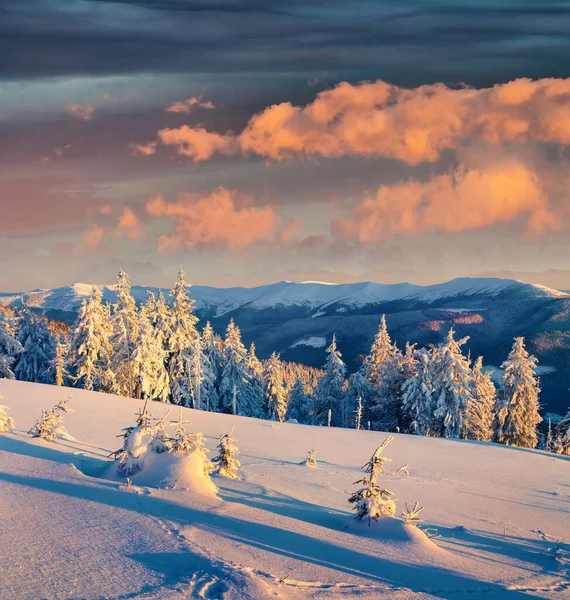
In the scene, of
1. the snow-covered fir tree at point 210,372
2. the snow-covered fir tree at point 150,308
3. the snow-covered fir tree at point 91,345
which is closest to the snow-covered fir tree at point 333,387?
the snow-covered fir tree at point 210,372

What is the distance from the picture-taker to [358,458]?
54.3ft

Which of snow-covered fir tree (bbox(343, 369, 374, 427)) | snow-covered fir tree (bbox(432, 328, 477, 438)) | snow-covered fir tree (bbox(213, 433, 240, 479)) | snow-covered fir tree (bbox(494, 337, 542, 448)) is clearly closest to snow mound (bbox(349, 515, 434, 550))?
snow-covered fir tree (bbox(213, 433, 240, 479))

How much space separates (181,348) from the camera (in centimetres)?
4144

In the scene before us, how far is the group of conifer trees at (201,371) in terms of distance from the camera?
3775 cm

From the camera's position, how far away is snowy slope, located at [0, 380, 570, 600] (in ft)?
15.3

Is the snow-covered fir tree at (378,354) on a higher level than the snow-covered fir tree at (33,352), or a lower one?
higher

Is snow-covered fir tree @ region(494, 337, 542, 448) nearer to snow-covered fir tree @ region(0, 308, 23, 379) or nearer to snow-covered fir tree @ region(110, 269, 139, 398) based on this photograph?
snow-covered fir tree @ region(110, 269, 139, 398)

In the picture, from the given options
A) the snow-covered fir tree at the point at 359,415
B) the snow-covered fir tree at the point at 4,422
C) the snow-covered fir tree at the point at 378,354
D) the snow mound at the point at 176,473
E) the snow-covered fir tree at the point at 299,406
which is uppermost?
the snow-covered fir tree at the point at 378,354

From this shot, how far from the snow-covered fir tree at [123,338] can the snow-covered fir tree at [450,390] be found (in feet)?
80.6

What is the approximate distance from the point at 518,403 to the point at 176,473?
38287 mm

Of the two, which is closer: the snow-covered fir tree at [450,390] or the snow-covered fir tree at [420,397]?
the snow-covered fir tree at [450,390]

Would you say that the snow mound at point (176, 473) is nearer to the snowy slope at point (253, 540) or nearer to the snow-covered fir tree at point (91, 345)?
the snowy slope at point (253, 540)

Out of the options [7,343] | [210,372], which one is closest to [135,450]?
[210,372]

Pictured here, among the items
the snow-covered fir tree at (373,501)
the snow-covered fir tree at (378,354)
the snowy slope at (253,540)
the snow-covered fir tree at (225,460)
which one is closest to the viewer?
the snowy slope at (253,540)
